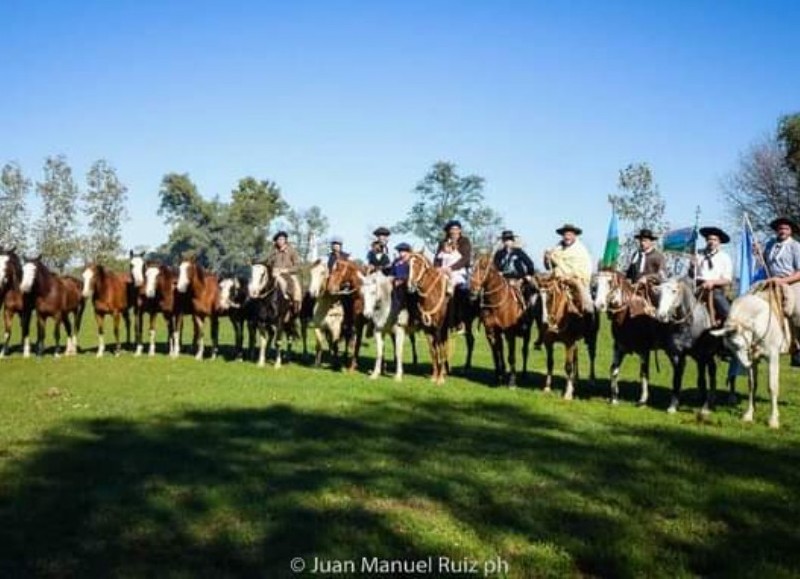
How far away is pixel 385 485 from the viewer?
26.2 ft

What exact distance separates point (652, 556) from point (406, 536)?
205cm

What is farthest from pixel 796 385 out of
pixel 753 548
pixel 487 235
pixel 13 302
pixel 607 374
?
pixel 487 235

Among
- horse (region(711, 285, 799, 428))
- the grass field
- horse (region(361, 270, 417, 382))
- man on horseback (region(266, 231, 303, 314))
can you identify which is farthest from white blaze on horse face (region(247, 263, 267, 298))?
horse (region(711, 285, 799, 428))

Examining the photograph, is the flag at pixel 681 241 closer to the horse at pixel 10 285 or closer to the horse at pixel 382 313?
the horse at pixel 382 313

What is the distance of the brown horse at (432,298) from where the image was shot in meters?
16.3

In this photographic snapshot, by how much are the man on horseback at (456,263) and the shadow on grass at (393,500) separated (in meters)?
6.83

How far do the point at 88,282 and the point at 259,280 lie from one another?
5.79m

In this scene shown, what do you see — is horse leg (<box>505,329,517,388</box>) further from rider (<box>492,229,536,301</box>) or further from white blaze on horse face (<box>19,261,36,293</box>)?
white blaze on horse face (<box>19,261,36,293</box>)

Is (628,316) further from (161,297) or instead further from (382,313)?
(161,297)

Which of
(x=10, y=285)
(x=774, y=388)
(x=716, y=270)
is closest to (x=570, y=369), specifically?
(x=716, y=270)

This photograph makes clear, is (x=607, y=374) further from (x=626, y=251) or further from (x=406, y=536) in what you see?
(x=626, y=251)

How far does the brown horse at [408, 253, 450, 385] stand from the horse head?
437 centimetres

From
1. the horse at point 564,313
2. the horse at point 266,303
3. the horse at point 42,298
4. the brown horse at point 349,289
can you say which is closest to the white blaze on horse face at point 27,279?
the horse at point 42,298

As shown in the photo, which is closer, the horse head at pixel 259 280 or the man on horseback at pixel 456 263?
the man on horseback at pixel 456 263
